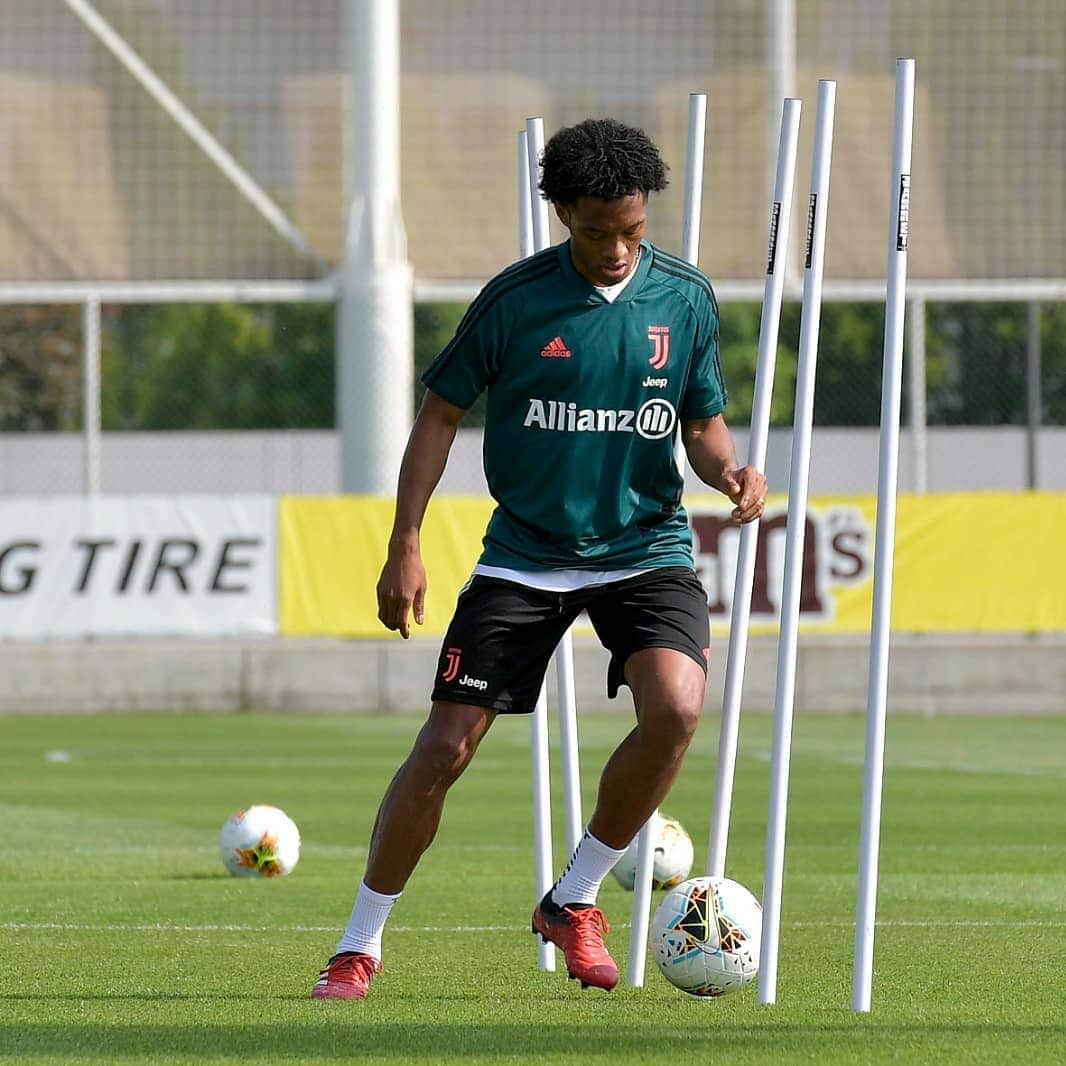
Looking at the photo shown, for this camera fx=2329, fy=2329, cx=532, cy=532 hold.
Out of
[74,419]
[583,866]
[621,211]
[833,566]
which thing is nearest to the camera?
[621,211]

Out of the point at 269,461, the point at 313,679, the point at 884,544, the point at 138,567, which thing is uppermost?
the point at 884,544

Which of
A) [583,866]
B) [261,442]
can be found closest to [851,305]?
[261,442]

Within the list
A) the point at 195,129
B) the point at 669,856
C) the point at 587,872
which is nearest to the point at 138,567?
the point at 195,129

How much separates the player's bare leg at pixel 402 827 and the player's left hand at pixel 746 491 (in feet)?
2.86

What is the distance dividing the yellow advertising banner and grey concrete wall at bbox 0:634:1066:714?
32 cm

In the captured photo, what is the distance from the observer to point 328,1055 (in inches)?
220

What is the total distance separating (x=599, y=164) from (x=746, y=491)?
Answer: 0.96 meters

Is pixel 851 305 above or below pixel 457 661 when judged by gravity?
below

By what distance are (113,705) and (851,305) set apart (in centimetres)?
3519

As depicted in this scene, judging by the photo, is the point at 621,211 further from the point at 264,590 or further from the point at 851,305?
the point at 851,305

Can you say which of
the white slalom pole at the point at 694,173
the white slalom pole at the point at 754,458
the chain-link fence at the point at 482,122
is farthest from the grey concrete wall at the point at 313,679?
the white slalom pole at the point at 754,458

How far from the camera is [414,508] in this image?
6.16 metres

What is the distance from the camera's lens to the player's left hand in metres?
6.23

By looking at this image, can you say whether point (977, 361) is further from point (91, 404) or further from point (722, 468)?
point (722, 468)
